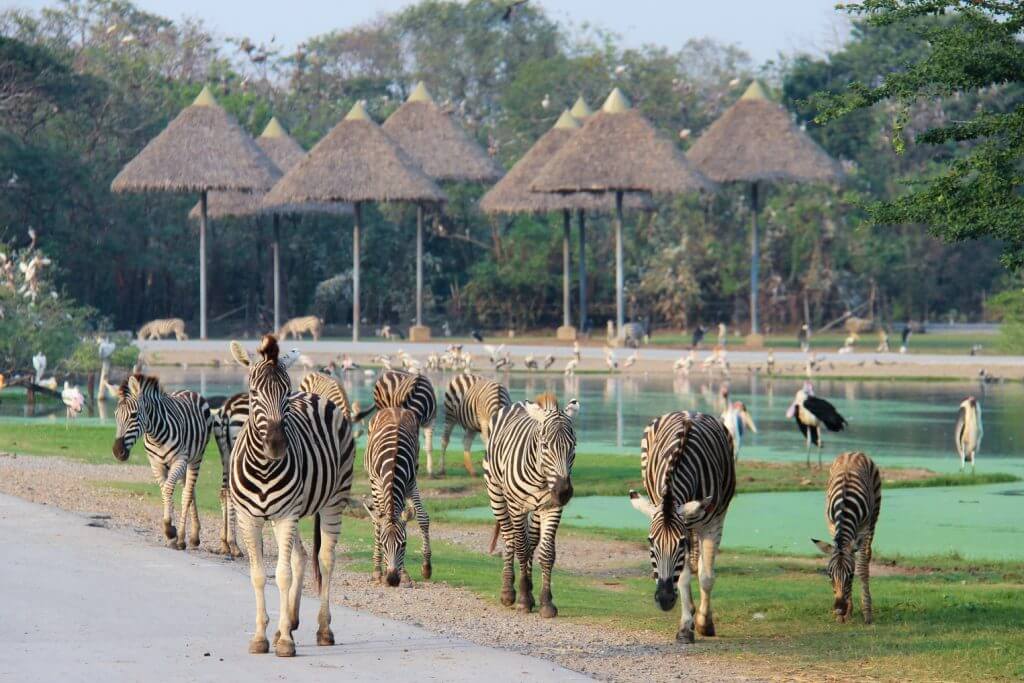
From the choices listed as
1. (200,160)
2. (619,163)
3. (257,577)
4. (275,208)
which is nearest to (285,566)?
(257,577)

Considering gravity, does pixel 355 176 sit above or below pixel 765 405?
above

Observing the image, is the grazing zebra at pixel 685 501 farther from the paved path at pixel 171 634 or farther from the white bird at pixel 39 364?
the white bird at pixel 39 364

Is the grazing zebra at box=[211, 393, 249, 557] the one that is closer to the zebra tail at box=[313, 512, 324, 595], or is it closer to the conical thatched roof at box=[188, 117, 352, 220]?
the zebra tail at box=[313, 512, 324, 595]

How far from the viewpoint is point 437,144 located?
48.5 m

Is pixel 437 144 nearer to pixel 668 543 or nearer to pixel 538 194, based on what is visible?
pixel 538 194

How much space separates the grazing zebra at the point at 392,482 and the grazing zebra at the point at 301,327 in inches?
1345

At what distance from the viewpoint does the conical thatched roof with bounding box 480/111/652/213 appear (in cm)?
4541

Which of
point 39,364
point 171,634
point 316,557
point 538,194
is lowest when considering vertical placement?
point 171,634

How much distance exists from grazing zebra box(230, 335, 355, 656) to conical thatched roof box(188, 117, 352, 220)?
3638cm

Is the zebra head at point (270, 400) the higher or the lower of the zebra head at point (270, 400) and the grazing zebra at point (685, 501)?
the higher

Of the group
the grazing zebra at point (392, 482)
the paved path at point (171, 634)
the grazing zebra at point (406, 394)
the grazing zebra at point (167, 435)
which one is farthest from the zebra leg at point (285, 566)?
the grazing zebra at point (406, 394)

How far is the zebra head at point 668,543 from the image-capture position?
9.12 m

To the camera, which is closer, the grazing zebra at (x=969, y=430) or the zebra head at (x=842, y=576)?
the zebra head at (x=842, y=576)

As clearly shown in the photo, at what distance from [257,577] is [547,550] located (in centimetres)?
247
